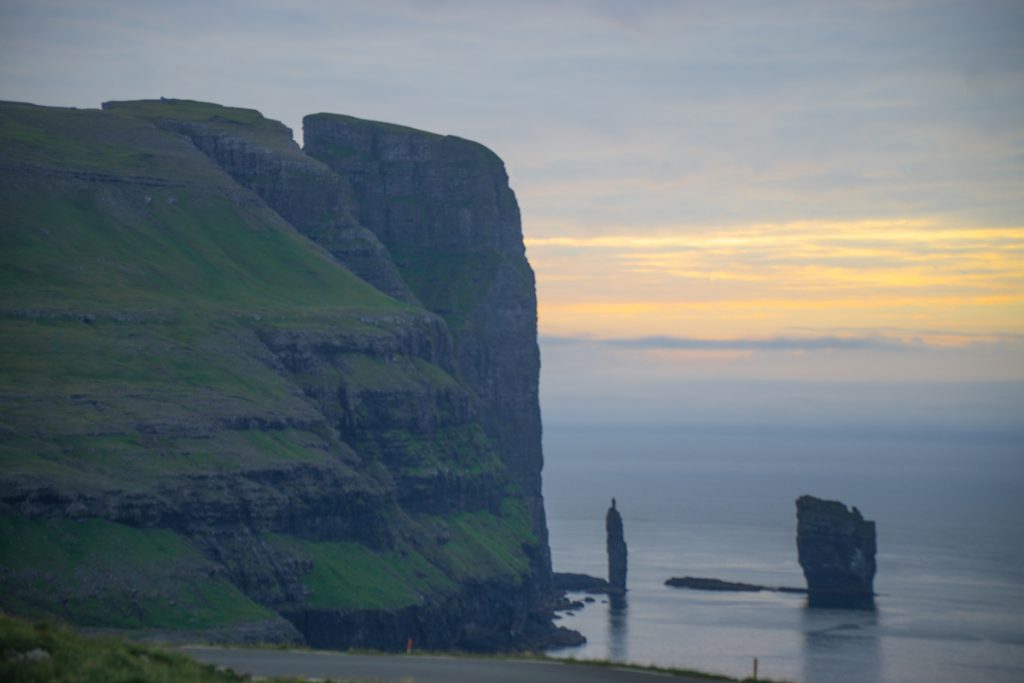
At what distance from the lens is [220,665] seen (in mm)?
52719

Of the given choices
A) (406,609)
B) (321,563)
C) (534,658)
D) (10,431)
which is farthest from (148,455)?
(534,658)

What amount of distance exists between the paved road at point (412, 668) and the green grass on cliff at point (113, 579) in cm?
7433

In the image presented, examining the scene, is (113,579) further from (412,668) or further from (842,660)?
(412,668)

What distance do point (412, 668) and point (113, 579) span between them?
92.7 meters

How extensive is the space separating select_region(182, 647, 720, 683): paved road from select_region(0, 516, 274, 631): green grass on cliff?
7433 centimetres

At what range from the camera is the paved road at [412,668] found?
53031 millimetres

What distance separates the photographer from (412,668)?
5578 cm

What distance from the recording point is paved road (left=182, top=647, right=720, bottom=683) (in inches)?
2088

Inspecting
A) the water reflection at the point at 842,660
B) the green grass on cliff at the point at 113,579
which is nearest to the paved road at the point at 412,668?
the green grass on cliff at the point at 113,579

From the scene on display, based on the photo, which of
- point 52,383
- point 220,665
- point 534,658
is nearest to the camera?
point 220,665

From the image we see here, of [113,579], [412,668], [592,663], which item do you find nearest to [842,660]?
[113,579]

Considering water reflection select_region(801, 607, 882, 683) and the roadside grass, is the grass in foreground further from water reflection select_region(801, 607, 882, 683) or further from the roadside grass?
water reflection select_region(801, 607, 882, 683)

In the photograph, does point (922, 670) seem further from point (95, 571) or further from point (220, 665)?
point (220, 665)

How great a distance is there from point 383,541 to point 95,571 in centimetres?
5948
